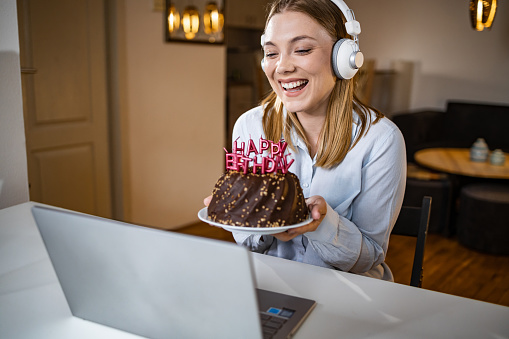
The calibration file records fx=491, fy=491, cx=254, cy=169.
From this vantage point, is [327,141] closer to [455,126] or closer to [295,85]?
[295,85]

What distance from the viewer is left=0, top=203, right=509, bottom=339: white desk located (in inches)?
32.7

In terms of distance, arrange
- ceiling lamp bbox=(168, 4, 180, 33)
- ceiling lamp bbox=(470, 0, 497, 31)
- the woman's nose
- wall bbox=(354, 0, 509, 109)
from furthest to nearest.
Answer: wall bbox=(354, 0, 509, 109) < ceiling lamp bbox=(168, 4, 180, 33) < ceiling lamp bbox=(470, 0, 497, 31) < the woman's nose

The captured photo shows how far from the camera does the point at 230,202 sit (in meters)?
0.93

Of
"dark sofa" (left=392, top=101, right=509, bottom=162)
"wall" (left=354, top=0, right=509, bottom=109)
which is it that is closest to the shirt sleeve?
"dark sofa" (left=392, top=101, right=509, bottom=162)

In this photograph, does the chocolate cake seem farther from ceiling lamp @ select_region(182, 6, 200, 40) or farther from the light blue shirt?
ceiling lamp @ select_region(182, 6, 200, 40)

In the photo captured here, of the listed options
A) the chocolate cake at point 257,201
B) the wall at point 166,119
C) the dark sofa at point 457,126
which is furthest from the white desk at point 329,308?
the dark sofa at point 457,126

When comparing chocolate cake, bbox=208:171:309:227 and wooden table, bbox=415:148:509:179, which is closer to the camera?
chocolate cake, bbox=208:171:309:227

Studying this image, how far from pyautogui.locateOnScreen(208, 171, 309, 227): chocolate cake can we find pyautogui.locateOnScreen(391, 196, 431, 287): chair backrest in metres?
0.51

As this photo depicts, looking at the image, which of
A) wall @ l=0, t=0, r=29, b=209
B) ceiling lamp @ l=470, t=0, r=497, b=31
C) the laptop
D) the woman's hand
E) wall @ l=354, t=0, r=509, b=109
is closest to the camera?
the laptop

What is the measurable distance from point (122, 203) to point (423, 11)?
14.2 ft

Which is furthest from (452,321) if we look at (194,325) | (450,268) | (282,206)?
(450,268)

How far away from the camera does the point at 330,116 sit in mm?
1342

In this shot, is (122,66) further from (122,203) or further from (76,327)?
(76,327)

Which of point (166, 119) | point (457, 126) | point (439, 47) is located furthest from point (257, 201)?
point (439, 47)
